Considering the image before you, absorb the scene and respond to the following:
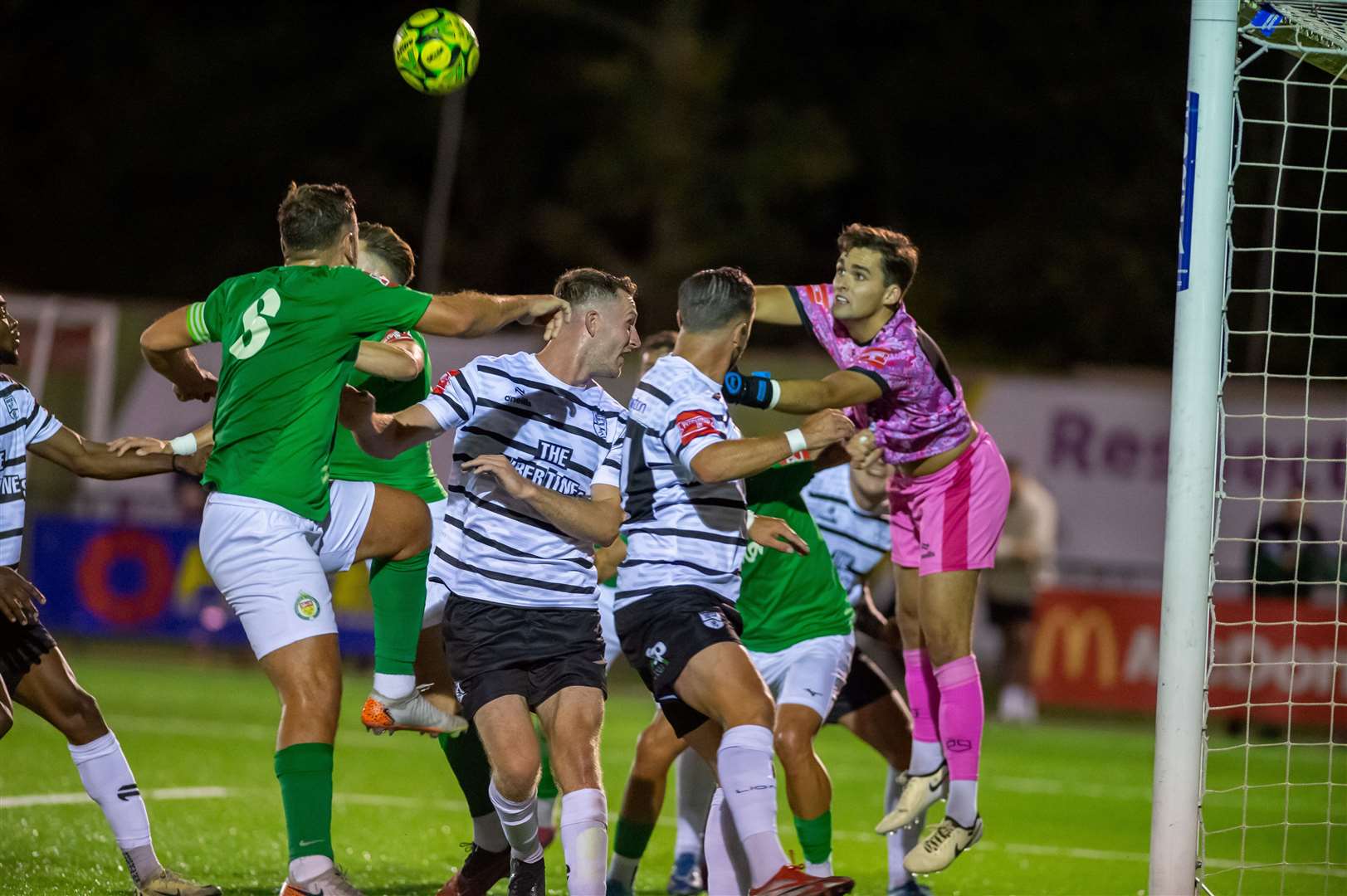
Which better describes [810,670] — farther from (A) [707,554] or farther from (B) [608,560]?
(A) [707,554]

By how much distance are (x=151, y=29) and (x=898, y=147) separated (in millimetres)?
13892

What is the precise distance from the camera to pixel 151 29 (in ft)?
100

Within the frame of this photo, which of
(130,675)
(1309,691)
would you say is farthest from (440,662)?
(1309,691)

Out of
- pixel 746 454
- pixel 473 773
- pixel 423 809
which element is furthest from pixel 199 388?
pixel 423 809

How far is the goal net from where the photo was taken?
21.3ft

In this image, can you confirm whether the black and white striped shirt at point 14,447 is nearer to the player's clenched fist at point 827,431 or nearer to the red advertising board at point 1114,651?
the player's clenched fist at point 827,431

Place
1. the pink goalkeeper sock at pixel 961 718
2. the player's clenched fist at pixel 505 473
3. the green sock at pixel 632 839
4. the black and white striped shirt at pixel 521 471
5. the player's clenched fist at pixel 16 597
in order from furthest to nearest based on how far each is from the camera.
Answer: the green sock at pixel 632 839
the pink goalkeeper sock at pixel 961 718
the player's clenched fist at pixel 16 597
the black and white striped shirt at pixel 521 471
the player's clenched fist at pixel 505 473

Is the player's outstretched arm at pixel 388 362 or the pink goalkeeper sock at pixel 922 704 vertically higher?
the player's outstretched arm at pixel 388 362

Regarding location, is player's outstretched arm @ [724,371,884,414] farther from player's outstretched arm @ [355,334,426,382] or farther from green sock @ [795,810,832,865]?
green sock @ [795,810,832,865]

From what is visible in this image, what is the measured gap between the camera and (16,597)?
587cm

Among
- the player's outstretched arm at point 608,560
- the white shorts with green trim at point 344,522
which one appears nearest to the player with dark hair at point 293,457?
the white shorts with green trim at point 344,522

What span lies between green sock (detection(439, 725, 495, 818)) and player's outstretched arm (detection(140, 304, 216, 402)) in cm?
169

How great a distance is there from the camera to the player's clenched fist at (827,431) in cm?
574

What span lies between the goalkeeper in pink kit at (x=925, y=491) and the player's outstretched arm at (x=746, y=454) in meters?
0.70
